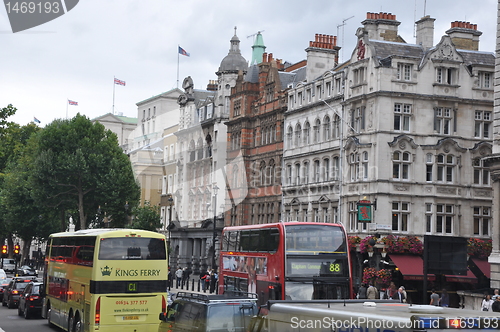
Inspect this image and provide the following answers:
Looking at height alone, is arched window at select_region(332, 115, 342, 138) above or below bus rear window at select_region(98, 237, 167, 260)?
above

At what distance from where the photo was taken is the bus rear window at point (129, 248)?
2467cm

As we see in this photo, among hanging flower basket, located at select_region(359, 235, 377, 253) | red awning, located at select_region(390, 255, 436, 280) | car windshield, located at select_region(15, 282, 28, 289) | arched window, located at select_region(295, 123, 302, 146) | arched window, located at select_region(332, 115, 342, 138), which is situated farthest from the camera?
arched window, located at select_region(295, 123, 302, 146)

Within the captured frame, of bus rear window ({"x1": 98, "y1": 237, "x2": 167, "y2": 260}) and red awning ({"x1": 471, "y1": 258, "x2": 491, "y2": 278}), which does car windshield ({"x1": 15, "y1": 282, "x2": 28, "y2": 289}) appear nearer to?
bus rear window ({"x1": 98, "y1": 237, "x2": 167, "y2": 260})

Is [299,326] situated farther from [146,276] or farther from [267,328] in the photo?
[146,276]

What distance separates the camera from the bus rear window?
2467 centimetres

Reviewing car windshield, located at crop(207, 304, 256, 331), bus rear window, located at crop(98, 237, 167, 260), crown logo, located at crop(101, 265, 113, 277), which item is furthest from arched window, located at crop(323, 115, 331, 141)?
car windshield, located at crop(207, 304, 256, 331)

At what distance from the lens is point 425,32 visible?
52750 mm

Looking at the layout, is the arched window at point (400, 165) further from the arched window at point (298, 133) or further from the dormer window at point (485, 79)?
the arched window at point (298, 133)

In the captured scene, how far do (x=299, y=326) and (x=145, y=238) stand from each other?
1475cm

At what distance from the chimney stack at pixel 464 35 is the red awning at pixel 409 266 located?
1472 cm

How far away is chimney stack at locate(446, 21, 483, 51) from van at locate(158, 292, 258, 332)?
3954cm

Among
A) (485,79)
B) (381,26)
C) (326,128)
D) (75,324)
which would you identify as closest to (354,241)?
(326,128)

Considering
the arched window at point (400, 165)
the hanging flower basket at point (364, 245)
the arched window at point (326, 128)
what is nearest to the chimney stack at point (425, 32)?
the arched window at point (400, 165)

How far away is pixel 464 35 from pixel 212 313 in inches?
1622
